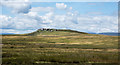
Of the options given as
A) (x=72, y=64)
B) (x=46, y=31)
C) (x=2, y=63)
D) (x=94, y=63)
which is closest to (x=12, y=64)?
(x=2, y=63)

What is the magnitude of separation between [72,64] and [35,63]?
18.0 feet

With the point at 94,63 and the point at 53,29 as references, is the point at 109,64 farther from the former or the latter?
the point at 53,29

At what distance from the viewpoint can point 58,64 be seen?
74.4ft

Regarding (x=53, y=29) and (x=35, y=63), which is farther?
(x=53, y=29)

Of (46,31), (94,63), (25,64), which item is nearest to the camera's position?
(25,64)

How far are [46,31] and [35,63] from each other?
4323 inches

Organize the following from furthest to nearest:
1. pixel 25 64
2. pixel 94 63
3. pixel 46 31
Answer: pixel 46 31
pixel 94 63
pixel 25 64

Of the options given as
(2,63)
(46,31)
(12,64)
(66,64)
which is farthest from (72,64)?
(46,31)

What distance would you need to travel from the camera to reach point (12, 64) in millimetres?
22453

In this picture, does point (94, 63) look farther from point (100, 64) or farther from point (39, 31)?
point (39, 31)

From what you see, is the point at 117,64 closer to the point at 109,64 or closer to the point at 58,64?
the point at 109,64

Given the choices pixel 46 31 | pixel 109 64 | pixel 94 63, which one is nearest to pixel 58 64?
pixel 94 63

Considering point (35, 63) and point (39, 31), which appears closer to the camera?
point (35, 63)

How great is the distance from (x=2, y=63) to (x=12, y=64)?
5.83 feet
